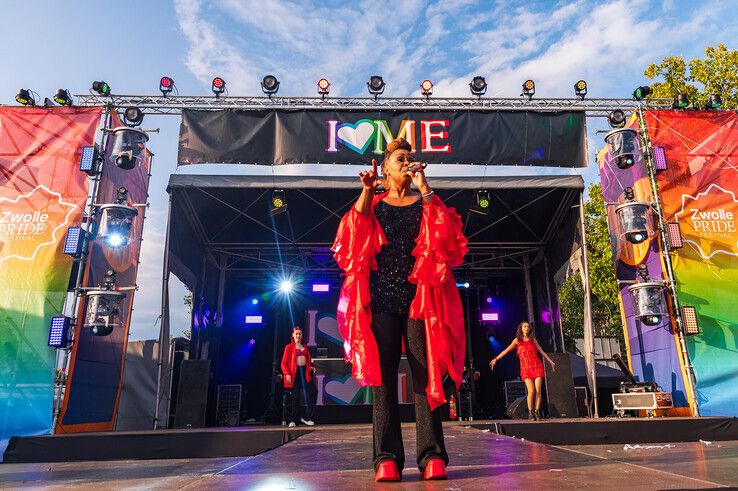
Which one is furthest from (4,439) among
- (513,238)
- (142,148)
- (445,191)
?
(513,238)

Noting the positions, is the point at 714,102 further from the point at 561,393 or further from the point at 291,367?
the point at 291,367

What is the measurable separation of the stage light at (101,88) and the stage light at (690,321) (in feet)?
31.2

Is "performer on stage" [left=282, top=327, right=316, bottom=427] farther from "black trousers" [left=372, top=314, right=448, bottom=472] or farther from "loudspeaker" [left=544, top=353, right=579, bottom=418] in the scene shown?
"black trousers" [left=372, top=314, right=448, bottom=472]

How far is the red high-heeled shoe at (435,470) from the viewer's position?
1.93m

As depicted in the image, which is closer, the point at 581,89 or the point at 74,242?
the point at 74,242

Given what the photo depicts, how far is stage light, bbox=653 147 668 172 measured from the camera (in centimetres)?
798

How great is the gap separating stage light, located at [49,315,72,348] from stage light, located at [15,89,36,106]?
359cm

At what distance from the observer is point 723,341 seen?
732 cm

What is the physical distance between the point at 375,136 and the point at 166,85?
11.9 ft

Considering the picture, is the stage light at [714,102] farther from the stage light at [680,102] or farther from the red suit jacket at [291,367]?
the red suit jacket at [291,367]

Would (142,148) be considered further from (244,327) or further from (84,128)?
(244,327)

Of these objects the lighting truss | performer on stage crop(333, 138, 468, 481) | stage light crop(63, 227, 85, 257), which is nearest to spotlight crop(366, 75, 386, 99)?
the lighting truss

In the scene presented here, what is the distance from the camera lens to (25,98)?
305 inches

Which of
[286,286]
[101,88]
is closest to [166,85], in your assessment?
[101,88]
